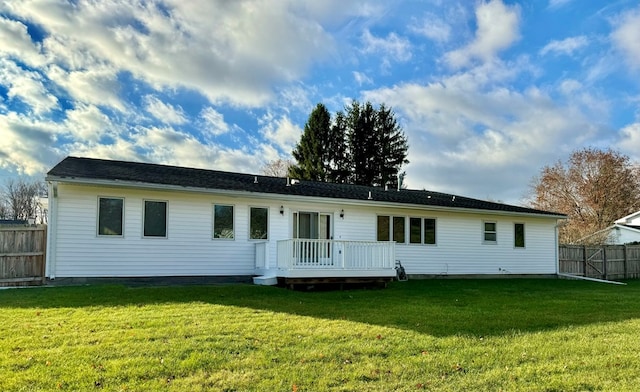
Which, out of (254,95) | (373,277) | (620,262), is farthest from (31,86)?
(620,262)

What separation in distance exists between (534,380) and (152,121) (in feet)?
56.2

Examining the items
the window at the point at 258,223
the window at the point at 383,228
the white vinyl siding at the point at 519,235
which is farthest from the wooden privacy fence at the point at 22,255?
the white vinyl siding at the point at 519,235

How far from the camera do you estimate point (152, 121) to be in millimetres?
18484

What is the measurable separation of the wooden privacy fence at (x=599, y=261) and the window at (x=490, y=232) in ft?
13.9

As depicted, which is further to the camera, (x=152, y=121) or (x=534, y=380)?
(x=152, y=121)

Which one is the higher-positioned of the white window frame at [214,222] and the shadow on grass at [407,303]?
the white window frame at [214,222]

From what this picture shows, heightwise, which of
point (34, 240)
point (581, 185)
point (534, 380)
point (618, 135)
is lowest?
point (534, 380)

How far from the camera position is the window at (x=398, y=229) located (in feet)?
53.5

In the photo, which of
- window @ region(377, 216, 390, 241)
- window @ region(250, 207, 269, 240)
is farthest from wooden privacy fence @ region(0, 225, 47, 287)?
window @ region(377, 216, 390, 241)

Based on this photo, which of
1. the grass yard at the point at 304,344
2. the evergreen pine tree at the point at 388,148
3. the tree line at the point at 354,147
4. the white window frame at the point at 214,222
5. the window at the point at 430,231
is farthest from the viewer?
the evergreen pine tree at the point at 388,148

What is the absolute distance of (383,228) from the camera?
1616 centimetres

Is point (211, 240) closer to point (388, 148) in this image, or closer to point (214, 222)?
point (214, 222)

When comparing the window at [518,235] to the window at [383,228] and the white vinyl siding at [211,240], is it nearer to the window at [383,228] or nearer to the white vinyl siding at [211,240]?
the white vinyl siding at [211,240]

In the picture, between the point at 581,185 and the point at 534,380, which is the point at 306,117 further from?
the point at 534,380
